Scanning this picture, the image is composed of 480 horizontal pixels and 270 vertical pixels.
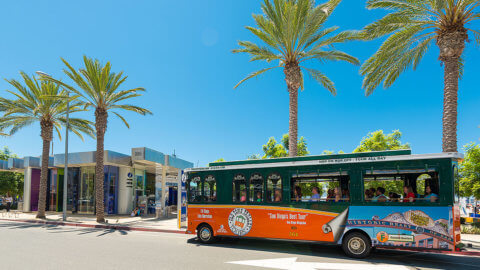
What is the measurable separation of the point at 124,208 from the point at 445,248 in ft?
79.0

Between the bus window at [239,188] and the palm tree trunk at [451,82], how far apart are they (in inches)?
307

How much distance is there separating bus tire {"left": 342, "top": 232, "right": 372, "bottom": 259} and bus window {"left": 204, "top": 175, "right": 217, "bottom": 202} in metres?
4.73

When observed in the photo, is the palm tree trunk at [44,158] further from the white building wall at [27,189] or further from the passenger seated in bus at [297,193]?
the passenger seated in bus at [297,193]

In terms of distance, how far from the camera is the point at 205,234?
444 inches

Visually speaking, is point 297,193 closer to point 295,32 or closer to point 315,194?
point 315,194

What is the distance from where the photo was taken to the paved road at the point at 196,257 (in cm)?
768

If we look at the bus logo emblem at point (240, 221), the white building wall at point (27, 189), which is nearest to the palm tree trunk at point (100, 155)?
the bus logo emblem at point (240, 221)

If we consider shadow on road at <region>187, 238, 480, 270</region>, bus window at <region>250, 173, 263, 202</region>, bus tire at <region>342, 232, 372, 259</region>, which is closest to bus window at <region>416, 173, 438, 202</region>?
shadow on road at <region>187, 238, 480, 270</region>

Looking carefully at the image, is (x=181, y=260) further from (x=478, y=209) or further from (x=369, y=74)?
(x=478, y=209)

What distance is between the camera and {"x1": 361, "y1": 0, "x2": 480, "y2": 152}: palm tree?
11625 mm

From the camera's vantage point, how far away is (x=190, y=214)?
459 inches

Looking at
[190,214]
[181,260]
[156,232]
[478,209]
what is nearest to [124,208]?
[156,232]

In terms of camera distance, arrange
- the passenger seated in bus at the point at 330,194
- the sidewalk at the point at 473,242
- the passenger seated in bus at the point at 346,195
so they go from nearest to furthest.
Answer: the passenger seated in bus at the point at 346,195, the passenger seated in bus at the point at 330,194, the sidewalk at the point at 473,242

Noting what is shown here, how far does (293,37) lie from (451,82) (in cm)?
691
